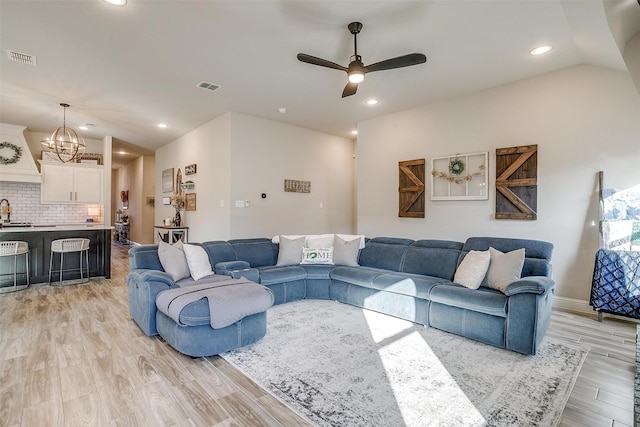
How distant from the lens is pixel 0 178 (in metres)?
5.91

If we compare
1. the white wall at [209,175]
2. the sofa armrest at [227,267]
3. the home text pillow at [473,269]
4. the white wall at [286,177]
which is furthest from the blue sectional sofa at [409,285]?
the white wall at [209,175]

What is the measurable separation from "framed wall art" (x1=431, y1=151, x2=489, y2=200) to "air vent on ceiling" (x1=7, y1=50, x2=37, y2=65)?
18.0 feet

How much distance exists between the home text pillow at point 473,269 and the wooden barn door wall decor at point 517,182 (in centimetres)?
127

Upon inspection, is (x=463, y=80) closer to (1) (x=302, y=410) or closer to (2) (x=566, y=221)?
(2) (x=566, y=221)

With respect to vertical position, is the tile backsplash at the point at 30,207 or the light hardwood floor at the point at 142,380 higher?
the tile backsplash at the point at 30,207

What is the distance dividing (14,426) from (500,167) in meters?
5.34

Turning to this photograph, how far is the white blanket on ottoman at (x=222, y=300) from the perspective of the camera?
2.54 metres

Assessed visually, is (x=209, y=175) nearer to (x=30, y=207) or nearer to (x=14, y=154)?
(x=14, y=154)

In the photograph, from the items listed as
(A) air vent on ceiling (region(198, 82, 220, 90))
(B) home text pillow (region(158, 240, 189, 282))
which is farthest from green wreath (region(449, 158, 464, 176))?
(B) home text pillow (region(158, 240, 189, 282))

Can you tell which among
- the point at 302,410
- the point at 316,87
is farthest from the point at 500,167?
the point at 302,410

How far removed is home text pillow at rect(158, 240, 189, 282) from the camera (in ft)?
11.1

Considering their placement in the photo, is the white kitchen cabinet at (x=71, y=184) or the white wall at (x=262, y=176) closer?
the white wall at (x=262, y=176)

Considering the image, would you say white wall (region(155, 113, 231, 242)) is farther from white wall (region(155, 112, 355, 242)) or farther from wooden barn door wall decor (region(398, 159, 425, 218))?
wooden barn door wall decor (region(398, 159, 425, 218))

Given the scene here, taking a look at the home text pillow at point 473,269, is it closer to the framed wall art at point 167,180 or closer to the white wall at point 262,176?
the white wall at point 262,176
